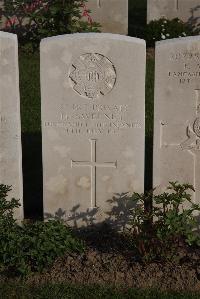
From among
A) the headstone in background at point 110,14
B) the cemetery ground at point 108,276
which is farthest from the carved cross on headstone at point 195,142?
the headstone in background at point 110,14

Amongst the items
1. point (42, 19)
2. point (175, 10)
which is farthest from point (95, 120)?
point (175, 10)

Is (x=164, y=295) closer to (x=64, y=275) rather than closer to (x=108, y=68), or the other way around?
(x=64, y=275)

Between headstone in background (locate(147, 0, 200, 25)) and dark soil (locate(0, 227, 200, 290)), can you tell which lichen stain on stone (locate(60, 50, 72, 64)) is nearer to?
dark soil (locate(0, 227, 200, 290))

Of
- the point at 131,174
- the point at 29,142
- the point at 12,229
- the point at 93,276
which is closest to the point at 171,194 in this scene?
the point at 131,174

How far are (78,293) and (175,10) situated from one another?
9.63 metres

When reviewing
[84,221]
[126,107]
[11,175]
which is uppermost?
[126,107]

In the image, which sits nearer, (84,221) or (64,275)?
(64,275)

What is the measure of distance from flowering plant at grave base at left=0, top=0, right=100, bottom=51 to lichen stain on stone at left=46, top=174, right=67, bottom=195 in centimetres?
666

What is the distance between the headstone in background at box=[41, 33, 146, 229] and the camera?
5.98 m

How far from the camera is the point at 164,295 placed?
18.1 feet

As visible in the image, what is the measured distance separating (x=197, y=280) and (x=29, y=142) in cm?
375

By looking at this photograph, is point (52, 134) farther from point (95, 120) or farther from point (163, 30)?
point (163, 30)

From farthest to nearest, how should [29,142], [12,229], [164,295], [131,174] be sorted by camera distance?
[29,142] < [131,174] < [12,229] < [164,295]

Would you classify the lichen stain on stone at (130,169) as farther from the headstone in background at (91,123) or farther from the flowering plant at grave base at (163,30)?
the flowering plant at grave base at (163,30)
